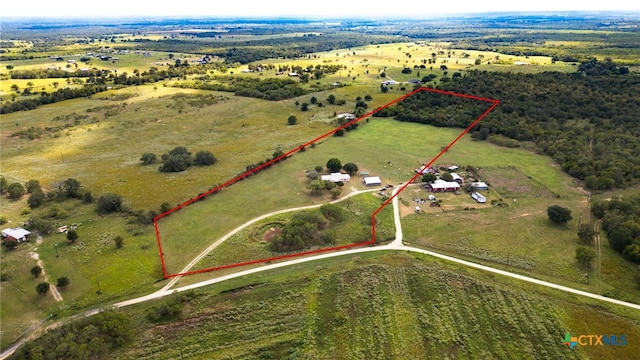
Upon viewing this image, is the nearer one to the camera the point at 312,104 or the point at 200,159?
the point at 200,159

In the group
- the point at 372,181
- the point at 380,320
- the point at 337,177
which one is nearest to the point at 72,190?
the point at 337,177

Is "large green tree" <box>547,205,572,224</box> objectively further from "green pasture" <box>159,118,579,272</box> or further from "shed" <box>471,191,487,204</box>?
"green pasture" <box>159,118,579,272</box>

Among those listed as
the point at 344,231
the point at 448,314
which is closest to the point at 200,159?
the point at 344,231

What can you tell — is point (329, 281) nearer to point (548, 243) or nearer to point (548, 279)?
point (548, 279)

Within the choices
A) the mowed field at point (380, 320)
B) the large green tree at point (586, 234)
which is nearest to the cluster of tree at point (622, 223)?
the large green tree at point (586, 234)

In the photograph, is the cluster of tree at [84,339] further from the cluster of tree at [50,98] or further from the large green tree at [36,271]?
the cluster of tree at [50,98]
